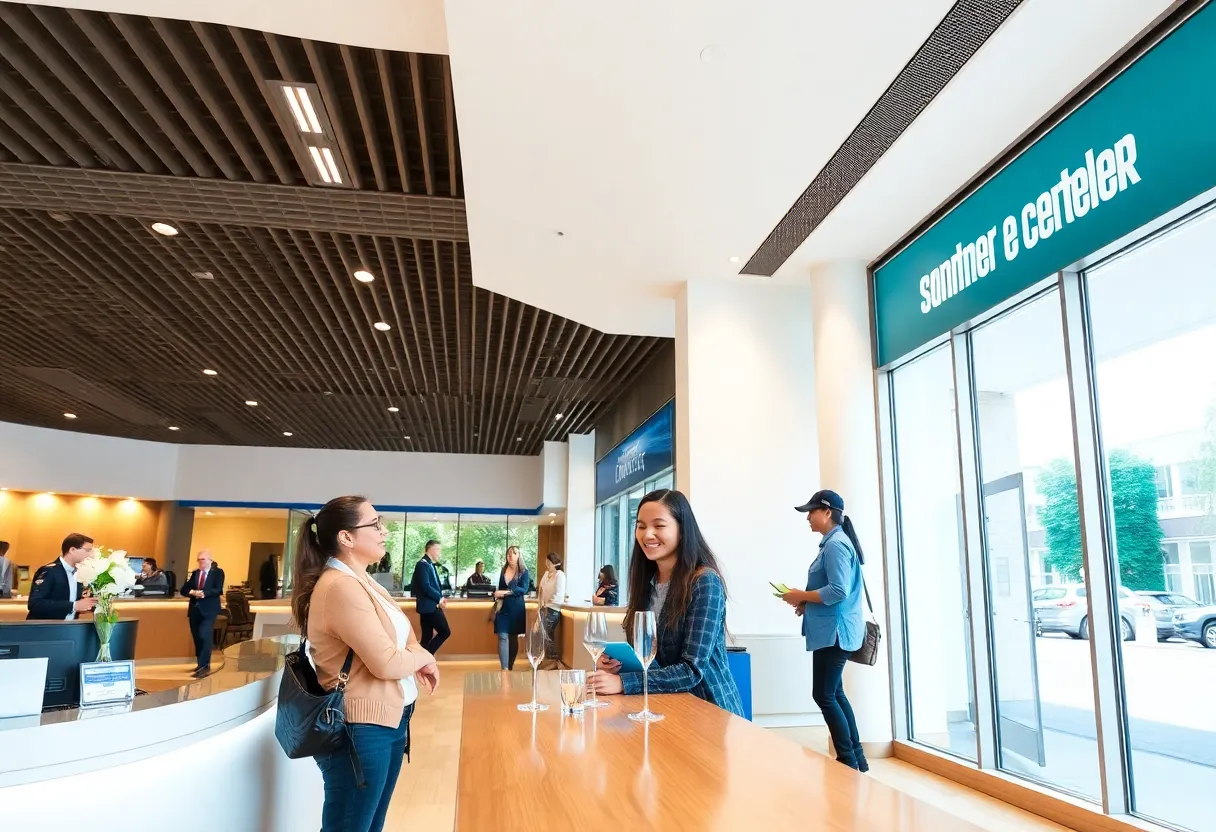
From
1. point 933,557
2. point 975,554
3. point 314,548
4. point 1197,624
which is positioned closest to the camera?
point 314,548

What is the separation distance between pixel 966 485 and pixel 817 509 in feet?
3.18

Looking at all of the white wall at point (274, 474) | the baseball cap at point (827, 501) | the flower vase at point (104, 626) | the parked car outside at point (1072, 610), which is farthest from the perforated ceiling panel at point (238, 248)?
the parked car outside at point (1072, 610)

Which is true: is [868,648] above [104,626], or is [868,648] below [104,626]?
A: below

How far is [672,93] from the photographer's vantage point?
3971 mm

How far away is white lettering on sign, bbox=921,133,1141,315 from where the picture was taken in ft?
11.7

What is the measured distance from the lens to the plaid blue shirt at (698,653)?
2.12 m

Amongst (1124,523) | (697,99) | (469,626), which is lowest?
(469,626)

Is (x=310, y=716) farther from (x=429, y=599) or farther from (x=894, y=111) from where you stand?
(x=429, y=599)

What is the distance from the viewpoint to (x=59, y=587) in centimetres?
638

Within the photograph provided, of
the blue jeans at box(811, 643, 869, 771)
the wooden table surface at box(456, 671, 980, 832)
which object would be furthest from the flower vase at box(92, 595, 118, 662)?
the blue jeans at box(811, 643, 869, 771)

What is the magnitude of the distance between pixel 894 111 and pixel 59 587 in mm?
6909

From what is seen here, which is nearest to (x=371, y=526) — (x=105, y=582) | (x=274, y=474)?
(x=105, y=582)

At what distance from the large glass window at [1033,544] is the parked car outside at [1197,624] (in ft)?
1.62

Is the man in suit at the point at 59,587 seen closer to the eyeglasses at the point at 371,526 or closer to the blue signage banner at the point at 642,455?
the eyeglasses at the point at 371,526
